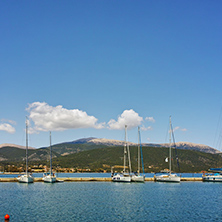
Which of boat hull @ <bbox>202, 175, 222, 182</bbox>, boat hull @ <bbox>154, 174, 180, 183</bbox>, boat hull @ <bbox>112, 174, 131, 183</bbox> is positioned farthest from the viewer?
boat hull @ <bbox>202, 175, 222, 182</bbox>

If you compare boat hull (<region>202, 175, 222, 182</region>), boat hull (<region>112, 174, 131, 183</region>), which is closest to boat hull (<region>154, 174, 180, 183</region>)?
boat hull (<region>112, 174, 131, 183</region>)

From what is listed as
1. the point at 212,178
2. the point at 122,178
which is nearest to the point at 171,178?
the point at 122,178

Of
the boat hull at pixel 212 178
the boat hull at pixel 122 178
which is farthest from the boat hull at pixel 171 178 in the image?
the boat hull at pixel 212 178

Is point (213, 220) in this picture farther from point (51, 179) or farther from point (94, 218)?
point (51, 179)

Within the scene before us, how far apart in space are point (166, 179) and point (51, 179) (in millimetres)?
40971

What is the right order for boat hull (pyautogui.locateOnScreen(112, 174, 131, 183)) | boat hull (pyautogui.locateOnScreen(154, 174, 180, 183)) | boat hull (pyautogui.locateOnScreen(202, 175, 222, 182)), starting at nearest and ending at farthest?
1. boat hull (pyautogui.locateOnScreen(112, 174, 131, 183))
2. boat hull (pyautogui.locateOnScreen(154, 174, 180, 183))
3. boat hull (pyautogui.locateOnScreen(202, 175, 222, 182))

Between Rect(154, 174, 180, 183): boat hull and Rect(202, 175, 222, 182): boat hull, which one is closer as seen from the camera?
Rect(154, 174, 180, 183): boat hull

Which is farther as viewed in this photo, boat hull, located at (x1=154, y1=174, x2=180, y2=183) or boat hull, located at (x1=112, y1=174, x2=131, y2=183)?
boat hull, located at (x1=154, y1=174, x2=180, y2=183)

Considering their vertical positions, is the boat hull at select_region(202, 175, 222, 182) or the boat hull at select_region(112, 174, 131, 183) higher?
the boat hull at select_region(112, 174, 131, 183)

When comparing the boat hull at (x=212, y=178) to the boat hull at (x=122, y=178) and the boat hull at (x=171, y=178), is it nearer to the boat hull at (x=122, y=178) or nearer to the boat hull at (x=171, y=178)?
the boat hull at (x=171, y=178)

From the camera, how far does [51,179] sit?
3954 inches

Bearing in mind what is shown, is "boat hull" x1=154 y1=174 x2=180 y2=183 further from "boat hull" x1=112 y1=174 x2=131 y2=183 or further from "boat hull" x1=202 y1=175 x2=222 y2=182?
"boat hull" x1=202 y1=175 x2=222 y2=182

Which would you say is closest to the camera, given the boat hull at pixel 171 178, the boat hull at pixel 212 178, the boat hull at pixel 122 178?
the boat hull at pixel 122 178

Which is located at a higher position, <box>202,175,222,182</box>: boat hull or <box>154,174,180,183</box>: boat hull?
<box>154,174,180,183</box>: boat hull
